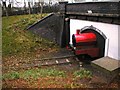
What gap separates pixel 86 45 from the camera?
13773 millimetres

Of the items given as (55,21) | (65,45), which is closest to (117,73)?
(65,45)

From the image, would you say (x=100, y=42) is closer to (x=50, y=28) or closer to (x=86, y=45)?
(x=86, y=45)

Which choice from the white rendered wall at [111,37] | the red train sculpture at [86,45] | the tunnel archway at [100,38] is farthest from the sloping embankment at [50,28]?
the white rendered wall at [111,37]

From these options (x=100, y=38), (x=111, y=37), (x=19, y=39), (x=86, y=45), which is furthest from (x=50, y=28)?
(x=111, y=37)

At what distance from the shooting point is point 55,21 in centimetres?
2031

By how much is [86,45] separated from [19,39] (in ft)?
24.2

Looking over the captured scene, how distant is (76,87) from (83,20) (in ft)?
24.1

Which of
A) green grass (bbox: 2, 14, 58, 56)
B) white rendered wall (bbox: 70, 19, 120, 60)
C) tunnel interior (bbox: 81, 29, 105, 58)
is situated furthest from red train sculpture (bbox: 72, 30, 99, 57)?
green grass (bbox: 2, 14, 58, 56)

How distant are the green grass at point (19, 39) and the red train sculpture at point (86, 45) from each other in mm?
4607

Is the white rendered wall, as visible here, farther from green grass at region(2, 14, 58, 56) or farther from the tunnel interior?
green grass at region(2, 14, 58, 56)

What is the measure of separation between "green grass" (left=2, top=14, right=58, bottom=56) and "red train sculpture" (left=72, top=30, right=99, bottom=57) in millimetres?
4607

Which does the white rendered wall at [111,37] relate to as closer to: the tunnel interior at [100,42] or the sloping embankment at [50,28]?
the tunnel interior at [100,42]

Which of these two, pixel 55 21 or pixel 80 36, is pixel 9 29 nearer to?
pixel 55 21

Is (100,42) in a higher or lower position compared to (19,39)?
higher
